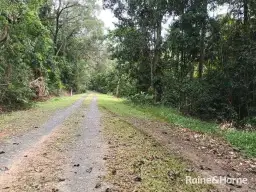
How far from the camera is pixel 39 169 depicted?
6656mm

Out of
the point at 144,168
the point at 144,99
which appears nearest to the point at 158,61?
the point at 144,99

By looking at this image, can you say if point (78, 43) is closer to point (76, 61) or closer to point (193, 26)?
point (76, 61)

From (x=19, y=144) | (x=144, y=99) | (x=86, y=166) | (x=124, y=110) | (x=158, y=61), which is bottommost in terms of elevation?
(x=19, y=144)

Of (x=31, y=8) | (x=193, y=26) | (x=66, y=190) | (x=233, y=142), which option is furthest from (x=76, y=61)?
(x=66, y=190)

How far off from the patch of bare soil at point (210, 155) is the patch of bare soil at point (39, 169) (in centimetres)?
292

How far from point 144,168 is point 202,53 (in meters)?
15.5

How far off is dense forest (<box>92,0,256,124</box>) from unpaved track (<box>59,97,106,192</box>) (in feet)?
32.6

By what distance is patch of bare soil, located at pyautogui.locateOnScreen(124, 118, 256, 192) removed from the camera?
254 inches

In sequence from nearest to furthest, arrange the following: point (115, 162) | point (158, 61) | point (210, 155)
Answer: point (115, 162)
point (210, 155)
point (158, 61)

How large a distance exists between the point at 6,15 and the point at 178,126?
13.6 meters

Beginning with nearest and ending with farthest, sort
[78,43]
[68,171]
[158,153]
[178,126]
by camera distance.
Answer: [68,171], [158,153], [178,126], [78,43]

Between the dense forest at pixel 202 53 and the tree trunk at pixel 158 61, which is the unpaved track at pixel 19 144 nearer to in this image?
the dense forest at pixel 202 53

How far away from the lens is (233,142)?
1004 cm

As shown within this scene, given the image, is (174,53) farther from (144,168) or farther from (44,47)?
(144,168)
